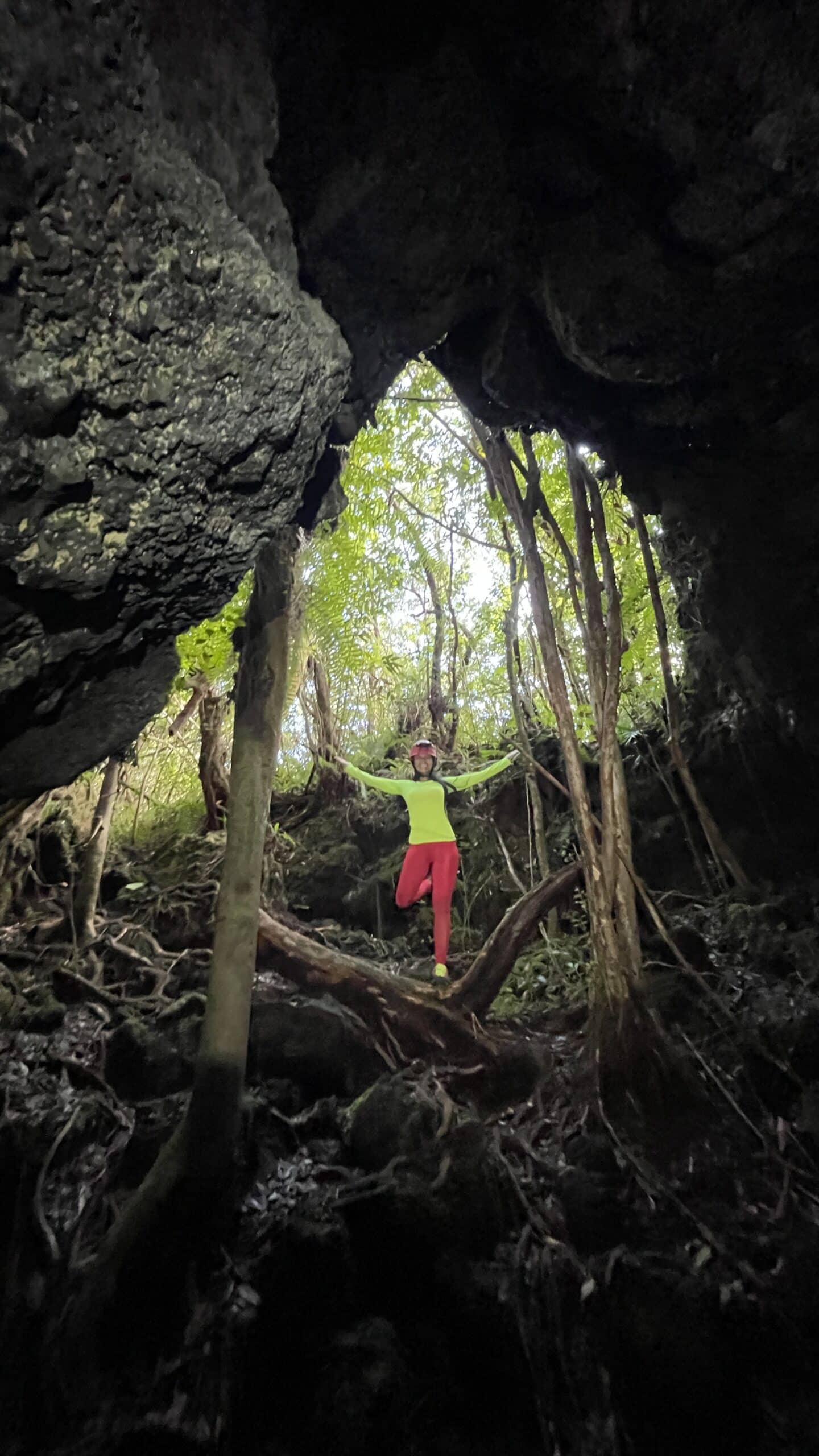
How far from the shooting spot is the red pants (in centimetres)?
502

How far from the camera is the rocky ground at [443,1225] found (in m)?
2.14

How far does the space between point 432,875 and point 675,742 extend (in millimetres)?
2196

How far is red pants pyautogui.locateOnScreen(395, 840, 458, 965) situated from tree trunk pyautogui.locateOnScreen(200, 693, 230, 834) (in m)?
1.78

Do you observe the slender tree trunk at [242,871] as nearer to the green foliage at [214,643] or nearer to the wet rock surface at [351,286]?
the wet rock surface at [351,286]

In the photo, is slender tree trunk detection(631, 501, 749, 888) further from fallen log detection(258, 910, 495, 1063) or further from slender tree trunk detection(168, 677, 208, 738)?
slender tree trunk detection(168, 677, 208, 738)

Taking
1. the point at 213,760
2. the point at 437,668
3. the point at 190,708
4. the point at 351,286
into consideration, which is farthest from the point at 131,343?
the point at 437,668

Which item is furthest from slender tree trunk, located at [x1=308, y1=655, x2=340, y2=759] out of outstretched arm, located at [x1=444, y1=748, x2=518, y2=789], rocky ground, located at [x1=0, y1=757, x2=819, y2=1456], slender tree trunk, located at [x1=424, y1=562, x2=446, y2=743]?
rocky ground, located at [x1=0, y1=757, x2=819, y2=1456]

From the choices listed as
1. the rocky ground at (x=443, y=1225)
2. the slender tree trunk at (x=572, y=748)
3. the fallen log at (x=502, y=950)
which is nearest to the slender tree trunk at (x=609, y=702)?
the slender tree trunk at (x=572, y=748)

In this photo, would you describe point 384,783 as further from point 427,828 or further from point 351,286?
point 351,286

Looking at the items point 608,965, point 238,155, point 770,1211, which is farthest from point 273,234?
point 770,1211

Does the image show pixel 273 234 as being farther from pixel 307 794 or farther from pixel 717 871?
pixel 307 794

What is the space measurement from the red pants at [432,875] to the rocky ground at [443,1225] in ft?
3.15

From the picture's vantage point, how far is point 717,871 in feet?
14.8

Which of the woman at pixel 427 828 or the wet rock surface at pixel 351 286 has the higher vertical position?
the wet rock surface at pixel 351 286
